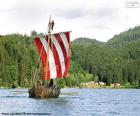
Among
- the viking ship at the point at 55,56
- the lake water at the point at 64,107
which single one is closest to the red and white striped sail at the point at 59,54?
the viking ship at the point at 55,56

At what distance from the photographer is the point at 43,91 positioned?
96438 mm

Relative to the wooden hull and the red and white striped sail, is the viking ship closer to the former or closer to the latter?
the red and white striped sail

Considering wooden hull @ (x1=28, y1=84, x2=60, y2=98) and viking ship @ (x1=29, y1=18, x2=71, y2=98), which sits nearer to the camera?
wooden hull @ (x1=28, y1=84, x2=60, y2=98)

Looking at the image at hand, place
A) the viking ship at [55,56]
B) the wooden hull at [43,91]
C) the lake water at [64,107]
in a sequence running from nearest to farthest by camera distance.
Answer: the lake water at [64,107], the wooden hull at [43,91], the viking ship at [55,56]

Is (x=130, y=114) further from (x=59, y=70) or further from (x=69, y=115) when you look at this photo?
(x=59, y=70)

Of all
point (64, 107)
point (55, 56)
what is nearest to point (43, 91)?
point (55, 56)

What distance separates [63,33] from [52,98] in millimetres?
13713

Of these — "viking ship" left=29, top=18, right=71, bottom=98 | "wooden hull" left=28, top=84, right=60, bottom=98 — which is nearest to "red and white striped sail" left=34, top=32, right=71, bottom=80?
"viking ship" left=29, top=18, right=71, bottom=98

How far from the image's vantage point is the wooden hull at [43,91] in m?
96.2

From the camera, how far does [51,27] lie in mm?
101438

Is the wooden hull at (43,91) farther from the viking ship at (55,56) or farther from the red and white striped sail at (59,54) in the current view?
the red and white striped sail at (59,54)

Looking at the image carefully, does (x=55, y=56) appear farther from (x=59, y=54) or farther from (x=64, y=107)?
(x=64, y=107)

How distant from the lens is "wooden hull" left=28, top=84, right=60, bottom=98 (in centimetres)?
9619

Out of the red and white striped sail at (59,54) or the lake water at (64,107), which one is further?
the red and white striped sail at (59,54)
